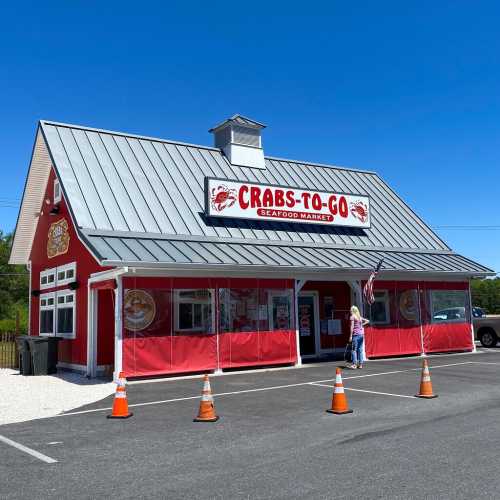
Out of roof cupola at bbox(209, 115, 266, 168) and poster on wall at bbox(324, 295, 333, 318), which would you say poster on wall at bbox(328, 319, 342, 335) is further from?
roof cupola at bbox(209, 115, 266, 168)

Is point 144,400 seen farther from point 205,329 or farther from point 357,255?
point 357,255

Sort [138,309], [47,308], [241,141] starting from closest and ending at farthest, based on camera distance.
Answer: [138,309]
[47,308]
[241,141]

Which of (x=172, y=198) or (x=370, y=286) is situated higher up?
(x=172, y=198)

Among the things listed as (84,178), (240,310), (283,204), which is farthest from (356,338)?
(84,178)

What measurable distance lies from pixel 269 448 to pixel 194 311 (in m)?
9.01

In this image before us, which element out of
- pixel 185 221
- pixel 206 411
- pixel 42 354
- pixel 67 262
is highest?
pixel 185 221

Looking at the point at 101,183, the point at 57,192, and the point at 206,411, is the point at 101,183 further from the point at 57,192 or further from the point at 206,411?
the point at 206,411

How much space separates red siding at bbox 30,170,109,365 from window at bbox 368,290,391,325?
30.3 feet

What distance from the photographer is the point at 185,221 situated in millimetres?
17766

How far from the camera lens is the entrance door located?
20422 millimetres

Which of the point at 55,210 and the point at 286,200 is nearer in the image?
the point at 55,210

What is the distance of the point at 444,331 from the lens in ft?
68.4

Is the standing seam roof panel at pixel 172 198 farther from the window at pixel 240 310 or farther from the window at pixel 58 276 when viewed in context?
the window at pixel 58 276

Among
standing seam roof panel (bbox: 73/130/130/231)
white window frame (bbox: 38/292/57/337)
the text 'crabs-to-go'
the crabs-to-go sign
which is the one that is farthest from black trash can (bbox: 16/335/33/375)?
the text 'crabs-to-go'
